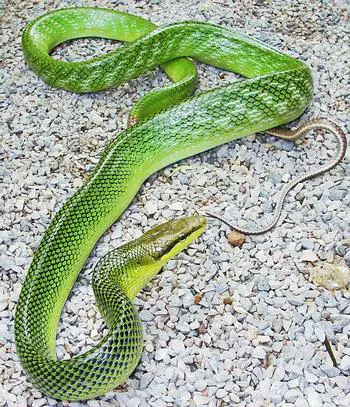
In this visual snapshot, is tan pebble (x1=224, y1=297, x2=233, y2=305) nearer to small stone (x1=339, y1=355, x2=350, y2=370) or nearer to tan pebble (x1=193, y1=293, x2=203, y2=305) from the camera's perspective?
tan pebble (x1=193, y1=293, x2=203, y2=305)

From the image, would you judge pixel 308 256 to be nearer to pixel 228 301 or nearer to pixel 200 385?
pixel 228 301

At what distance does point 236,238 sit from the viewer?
3.31 meters

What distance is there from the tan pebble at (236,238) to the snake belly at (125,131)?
1.83 feet

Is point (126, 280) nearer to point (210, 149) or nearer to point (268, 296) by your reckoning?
point (268, 296)

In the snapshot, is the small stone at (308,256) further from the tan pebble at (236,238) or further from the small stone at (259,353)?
the small stone at (259,353)

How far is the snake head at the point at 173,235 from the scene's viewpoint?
3.05 m

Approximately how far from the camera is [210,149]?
3.81 metres

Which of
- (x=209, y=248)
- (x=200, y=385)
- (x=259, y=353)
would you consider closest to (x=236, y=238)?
(x=209, y=248)

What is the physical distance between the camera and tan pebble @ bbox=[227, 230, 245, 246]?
3303mm

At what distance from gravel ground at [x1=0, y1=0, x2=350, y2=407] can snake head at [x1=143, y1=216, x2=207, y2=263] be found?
180mm

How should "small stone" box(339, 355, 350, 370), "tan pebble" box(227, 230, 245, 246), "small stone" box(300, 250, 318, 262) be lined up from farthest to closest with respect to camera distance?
1. "tan pebble" box(227, 230, 245, 246)
2. "small stone" box(300, 250, 318, 262)
3. "small stone" box(339, 355, 350, 370)

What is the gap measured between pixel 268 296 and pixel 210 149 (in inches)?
42.0

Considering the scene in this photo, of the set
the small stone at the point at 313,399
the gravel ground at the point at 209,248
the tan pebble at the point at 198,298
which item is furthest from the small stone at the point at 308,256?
the small stone at the point at 313,399

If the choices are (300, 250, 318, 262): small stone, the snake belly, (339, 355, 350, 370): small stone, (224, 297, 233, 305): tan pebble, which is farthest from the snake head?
(339, 355, 350, 370): small stone
